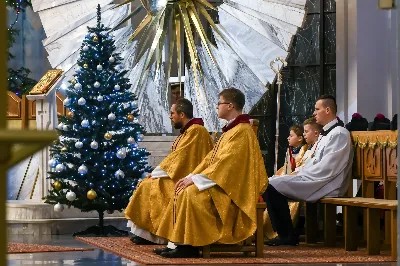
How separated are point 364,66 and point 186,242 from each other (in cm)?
643

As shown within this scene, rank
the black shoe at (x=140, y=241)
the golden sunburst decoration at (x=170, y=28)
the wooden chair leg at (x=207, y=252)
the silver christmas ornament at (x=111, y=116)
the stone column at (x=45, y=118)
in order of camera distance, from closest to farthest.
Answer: the wooden chair leg at (x=207, y=252) < the black shoe at (x=140, y=241) < the silver christmas ornament at (x=111, y=116) < the stone column at (x=45, y=118) < the golden sunburst decoration at (x=170, y=28)

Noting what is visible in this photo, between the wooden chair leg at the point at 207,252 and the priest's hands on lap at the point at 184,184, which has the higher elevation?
the priest's hands on lap at the point at 184,184

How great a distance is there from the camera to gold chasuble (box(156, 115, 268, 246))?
6.95 metres

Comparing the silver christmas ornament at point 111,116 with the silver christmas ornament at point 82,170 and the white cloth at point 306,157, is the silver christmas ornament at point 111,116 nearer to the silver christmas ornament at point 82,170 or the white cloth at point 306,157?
the silver christmas ornament at point 82,170

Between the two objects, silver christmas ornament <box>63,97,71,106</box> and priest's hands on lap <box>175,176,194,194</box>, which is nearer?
priest's hands on lap <box>175,176,194,194</box>

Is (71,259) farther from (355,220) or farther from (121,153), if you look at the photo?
(121,153)

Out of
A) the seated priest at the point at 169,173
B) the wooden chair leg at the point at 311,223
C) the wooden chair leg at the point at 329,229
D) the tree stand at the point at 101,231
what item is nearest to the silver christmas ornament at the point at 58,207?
the tree stand at the point at 101,231

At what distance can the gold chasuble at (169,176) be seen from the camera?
8188 mm

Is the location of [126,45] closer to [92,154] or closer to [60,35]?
[60,35]

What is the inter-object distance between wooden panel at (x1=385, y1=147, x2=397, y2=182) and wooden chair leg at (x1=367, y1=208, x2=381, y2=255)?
22.2 inches

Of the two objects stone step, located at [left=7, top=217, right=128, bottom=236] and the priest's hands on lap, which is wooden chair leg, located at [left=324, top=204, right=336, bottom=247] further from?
stone step, located at [left=7, top=217, right=128, bottom=236]

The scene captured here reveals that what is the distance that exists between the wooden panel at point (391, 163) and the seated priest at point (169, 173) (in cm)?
152

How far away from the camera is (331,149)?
8328mm

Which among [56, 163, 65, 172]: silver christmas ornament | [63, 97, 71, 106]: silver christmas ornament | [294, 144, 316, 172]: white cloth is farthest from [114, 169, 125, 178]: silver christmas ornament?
[294, 144, 316, 172]: white cloth
